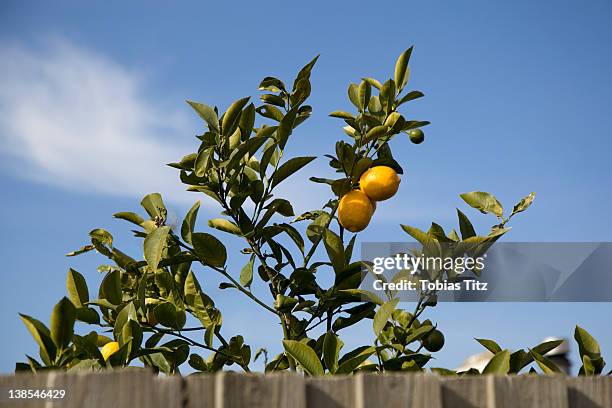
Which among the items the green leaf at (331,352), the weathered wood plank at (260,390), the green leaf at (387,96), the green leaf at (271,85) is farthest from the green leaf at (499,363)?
the green leaf at (271,85)

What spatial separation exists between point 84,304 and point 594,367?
1.40 m

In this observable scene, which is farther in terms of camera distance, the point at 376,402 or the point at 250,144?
the point at 250,144

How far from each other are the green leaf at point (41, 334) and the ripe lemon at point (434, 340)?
3.48 feet

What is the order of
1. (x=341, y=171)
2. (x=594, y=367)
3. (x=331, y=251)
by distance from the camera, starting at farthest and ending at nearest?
1. (x=341, y=171)
2. (x=331, y=251)
3. (x=594, y=367)

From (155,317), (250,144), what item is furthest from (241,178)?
(155,317)

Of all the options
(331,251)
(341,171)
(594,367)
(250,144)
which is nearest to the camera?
(594,367)

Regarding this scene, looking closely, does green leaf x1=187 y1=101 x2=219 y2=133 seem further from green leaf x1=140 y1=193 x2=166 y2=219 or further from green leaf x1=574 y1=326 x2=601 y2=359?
green leaf x1=574 y1=326 x2=601 y2=359

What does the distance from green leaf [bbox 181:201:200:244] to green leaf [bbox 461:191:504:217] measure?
837mm

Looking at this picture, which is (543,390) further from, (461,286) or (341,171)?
(341,171)

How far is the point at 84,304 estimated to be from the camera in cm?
203

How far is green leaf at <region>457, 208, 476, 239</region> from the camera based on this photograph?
2111mm

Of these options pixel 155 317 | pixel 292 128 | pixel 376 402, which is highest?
pixel 292 128

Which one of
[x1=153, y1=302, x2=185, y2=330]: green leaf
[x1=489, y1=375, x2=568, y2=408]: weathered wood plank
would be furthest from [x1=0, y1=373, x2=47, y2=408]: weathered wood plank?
[x1=489, y1=375, x2=568, y2=408]: weathered wood plank

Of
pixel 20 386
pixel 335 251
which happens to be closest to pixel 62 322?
pixel 20 386
